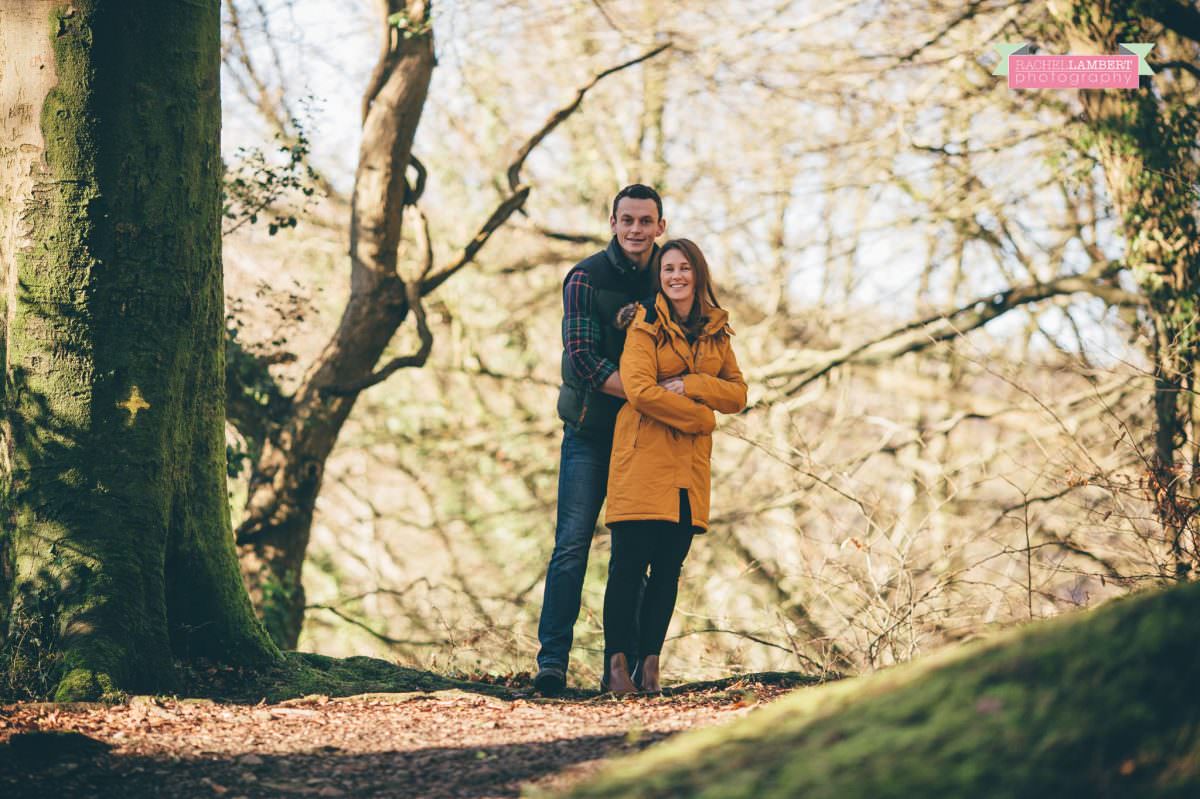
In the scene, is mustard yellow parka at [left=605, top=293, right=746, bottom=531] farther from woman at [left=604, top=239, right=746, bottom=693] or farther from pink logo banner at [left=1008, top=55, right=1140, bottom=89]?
pink logo banner at [left=1008, top=55, right=1140, bottom=89]

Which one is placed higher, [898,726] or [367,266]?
[367,266]

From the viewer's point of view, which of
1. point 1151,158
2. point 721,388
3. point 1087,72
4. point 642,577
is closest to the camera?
point 721,388

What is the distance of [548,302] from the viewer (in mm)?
13312

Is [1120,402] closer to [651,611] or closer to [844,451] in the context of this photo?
[844,451]

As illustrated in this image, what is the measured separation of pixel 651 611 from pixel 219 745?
6.05 feet

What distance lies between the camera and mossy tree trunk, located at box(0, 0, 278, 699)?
4.15m

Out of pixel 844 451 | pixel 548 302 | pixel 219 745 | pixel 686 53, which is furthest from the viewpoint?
pixel 548 302

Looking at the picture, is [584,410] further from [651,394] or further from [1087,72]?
[1087,72]

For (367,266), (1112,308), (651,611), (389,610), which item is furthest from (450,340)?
(651,611)

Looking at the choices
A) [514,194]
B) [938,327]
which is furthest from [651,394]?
[938,327]

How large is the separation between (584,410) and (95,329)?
192 centimetres

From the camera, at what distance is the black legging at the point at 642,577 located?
4676 mm

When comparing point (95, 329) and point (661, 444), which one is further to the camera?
point (661, 444)

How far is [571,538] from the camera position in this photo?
4.81m
